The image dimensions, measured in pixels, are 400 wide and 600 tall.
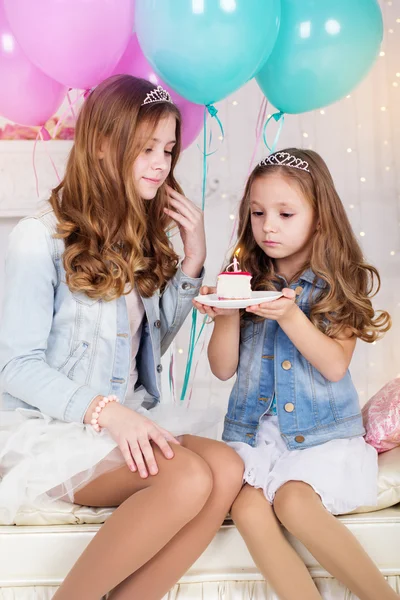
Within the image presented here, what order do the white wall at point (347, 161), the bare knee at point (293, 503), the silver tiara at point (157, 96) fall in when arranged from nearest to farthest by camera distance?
the bare knee at point (293, 503), the silver tiara at point (157, 96), the white wall at point (347, 161)

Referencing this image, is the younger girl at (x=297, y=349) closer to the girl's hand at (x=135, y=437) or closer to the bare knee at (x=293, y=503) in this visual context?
the bare knee at (x=293, y=503)

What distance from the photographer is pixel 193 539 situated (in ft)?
4.79

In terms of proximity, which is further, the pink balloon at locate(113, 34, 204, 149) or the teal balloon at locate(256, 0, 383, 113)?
the pink balloon at locate(113, 34, 204, 149)

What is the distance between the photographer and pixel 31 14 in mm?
1645

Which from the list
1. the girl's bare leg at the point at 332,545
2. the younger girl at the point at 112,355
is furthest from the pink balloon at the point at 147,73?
the girl's bare leg at the point at 332,545

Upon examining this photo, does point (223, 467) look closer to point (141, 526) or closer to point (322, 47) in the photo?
point (141, 526)

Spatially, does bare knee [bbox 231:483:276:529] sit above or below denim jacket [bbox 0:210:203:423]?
below

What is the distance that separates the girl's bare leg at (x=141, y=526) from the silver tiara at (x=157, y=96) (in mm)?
821

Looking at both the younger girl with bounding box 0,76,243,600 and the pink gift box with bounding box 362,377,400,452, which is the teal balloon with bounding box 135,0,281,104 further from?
the pink gift box with bounding box 362,377,400,452

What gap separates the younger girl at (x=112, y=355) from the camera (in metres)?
1.42

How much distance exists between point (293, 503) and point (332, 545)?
0.37 ft

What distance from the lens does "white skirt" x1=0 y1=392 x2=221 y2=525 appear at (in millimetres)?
1435

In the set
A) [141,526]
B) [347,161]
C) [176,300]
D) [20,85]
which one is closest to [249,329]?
[176,300]

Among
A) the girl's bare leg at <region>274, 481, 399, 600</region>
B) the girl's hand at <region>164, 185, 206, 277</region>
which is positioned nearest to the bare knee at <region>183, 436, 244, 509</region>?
the girl's bare leg at <region>274, 481, 399, 600</region>
